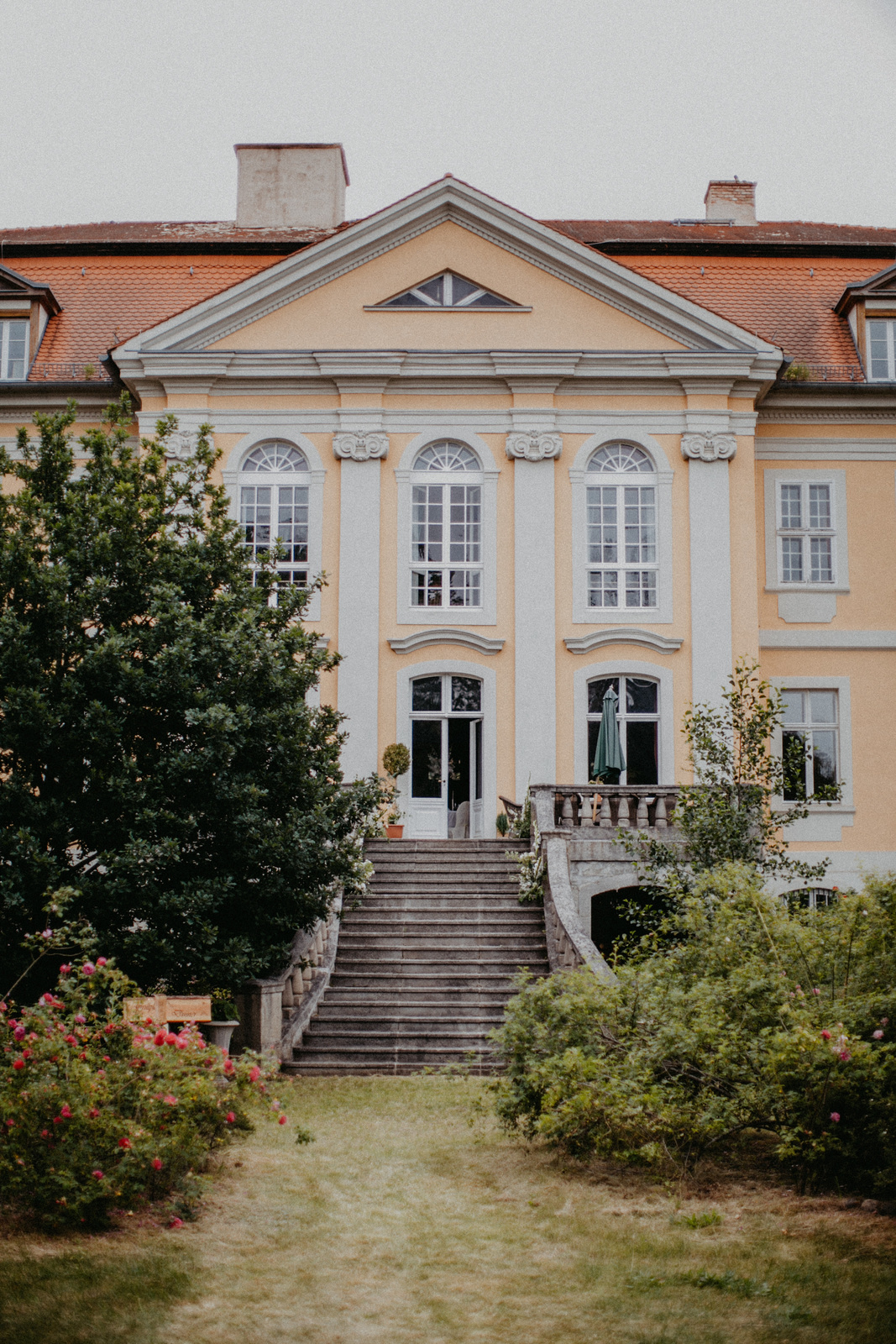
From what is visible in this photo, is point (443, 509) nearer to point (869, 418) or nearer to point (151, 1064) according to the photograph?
point (869, 418)

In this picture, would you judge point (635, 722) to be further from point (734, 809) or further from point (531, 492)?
point (734, 809)

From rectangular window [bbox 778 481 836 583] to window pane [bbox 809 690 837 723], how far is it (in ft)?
6.85

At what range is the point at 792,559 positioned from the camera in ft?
77.9

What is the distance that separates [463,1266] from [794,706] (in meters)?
17.9

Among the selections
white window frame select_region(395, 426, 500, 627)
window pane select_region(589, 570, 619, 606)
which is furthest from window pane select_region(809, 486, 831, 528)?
white window frame select_region(395, 426, 500, 627)

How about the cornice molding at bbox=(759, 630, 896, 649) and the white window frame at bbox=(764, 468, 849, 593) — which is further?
the white window frame at bbox=(764, 468, 849, 593)

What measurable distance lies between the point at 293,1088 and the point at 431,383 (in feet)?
46.3

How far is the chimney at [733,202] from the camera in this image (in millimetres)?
30375

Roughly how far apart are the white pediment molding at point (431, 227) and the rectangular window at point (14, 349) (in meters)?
2.80

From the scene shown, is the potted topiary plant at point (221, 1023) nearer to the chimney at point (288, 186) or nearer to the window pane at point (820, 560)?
the window pane at point (820, 560)

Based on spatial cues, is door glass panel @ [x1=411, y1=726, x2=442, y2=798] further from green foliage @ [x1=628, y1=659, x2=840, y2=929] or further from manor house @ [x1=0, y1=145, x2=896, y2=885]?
green foliage @ [x1=628, y1=659, x2=840, y2=929]

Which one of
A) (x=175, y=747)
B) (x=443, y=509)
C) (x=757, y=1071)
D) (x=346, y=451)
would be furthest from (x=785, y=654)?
(x=757, y=1071)

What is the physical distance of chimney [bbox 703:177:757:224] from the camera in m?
30.4

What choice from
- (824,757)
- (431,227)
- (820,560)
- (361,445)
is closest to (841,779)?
(824,757)
